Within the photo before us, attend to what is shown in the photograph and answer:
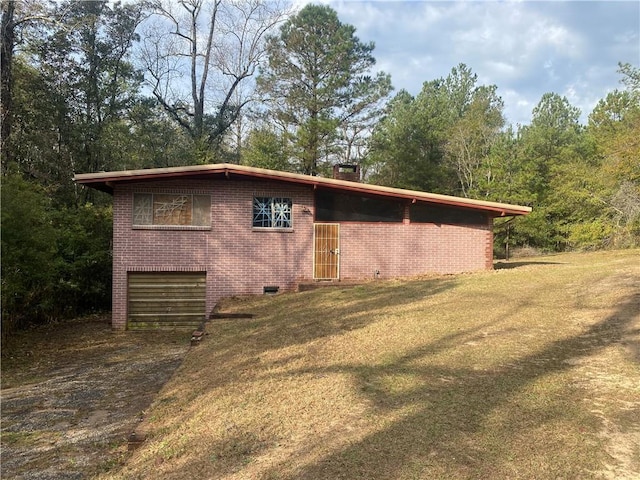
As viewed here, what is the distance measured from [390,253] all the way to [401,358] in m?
7.50

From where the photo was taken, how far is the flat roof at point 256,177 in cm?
1184

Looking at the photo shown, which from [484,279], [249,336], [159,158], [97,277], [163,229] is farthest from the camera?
[159,158]

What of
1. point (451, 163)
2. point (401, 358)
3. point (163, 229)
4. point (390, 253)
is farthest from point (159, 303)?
point (451, 163)

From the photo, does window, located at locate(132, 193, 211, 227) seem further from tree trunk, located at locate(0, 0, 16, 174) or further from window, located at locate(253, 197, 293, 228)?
tree trunk, located at locate(0, 0, 16, 174)

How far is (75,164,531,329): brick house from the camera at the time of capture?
1246cm

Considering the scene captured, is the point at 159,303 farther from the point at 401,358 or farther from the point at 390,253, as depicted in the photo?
the point at 401,358

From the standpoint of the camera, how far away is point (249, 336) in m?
7.98

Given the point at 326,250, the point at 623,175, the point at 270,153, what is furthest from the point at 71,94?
the point at 623,175

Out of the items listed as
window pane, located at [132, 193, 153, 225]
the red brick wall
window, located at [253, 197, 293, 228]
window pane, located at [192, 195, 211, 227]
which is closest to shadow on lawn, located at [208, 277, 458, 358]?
the red brick wall

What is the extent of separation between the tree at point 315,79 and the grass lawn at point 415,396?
19566 millimetres

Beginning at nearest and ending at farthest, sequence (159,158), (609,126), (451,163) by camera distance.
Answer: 1. (159,158)
2. (609,126)
3. (451,163)

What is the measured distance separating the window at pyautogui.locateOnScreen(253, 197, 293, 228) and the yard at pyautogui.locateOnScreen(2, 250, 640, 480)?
408cm

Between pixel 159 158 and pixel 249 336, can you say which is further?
pixel 159 158

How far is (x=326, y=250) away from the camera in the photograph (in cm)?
1313
